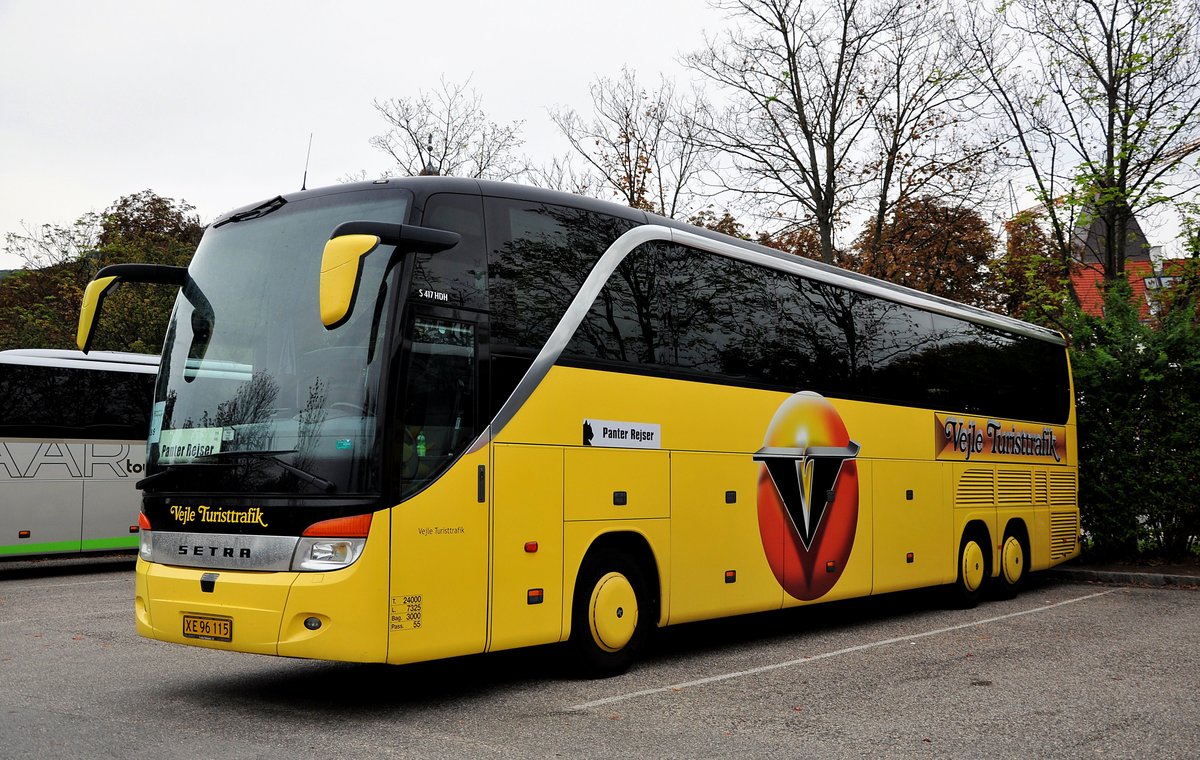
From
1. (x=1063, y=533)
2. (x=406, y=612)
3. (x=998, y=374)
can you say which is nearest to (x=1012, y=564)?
(x=1063, y=533)

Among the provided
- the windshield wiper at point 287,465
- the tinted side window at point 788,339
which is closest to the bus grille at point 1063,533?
the tinted side window at point 788,339

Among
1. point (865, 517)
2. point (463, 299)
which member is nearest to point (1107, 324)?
point (865, 517)

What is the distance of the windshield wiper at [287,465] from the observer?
7.02 m

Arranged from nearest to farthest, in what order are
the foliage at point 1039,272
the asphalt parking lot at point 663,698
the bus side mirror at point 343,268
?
the bus side mirror at point 343,268
the asphalt parking lot at point 663,698
the foliage at point 1039,272

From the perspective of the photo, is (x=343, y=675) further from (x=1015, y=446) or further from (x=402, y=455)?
A: (x=1015, y=446)

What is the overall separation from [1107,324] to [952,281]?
19568 mm

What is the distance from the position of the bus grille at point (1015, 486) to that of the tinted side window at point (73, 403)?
13.5 m

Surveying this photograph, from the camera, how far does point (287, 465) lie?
23.4 ft

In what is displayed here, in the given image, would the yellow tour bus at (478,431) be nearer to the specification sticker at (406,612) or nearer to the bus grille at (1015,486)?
the specification sticker at (406,612)

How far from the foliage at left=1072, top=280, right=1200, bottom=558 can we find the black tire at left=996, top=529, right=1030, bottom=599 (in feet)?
9.97

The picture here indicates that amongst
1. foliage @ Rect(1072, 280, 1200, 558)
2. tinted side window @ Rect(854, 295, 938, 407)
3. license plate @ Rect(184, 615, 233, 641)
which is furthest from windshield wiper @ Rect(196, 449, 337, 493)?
foliage @ Rect(1072, 280, 1200, 558)

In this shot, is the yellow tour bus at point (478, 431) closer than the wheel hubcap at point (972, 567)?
Yes

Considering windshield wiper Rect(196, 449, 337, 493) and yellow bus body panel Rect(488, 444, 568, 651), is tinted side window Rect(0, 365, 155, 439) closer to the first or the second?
windshield wiper Rect(196, 449, 337, 493)

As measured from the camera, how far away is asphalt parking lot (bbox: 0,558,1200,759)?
6539 mm
